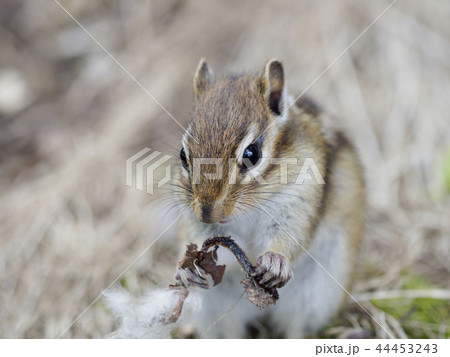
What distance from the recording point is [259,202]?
2.37 m

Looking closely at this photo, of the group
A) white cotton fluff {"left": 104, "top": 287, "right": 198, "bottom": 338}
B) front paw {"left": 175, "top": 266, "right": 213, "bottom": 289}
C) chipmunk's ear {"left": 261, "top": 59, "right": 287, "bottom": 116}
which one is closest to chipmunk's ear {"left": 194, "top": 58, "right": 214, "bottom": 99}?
chipmunk's ear {"left": 261, "top": 59, "right": 287, "bottom": 116}

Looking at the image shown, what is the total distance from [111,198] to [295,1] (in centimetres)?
279

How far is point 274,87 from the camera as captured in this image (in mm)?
2484

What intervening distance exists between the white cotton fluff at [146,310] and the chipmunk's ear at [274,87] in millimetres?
1005

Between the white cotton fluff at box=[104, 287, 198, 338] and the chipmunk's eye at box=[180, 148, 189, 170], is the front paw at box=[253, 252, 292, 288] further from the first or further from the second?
the chipmunk's eye at box=[180, 148, 189, 170]

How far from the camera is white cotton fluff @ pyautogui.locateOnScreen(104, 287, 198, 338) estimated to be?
2.24 m

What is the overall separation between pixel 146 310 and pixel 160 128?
246 cm

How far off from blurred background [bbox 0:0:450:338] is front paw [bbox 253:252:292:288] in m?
0.83

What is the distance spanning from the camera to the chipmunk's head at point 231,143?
2.16 metres
